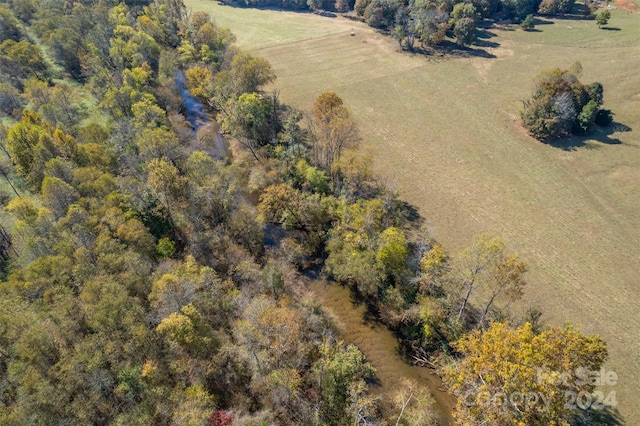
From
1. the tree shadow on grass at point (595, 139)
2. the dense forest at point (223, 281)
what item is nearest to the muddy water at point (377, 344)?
the dense forest at point (223, 281)

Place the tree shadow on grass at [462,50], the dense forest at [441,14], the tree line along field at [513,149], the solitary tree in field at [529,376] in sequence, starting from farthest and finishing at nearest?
the dense forest at [441,14], the tree shadow on grass at [462,50], the tree line along field at [513,149], the solitary tree in field at [529,376]

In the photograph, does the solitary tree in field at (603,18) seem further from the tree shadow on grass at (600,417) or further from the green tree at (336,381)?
the green tree at (336,381)

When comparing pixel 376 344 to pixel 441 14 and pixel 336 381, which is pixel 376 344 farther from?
pixel 441 14

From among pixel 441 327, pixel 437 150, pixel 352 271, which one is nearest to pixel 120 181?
pixel 352 271

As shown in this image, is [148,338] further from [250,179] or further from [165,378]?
[250,179]

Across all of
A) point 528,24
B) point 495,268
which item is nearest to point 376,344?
point 495,268

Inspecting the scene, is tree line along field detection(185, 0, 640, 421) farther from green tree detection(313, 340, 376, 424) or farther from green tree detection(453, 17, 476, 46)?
green tree detection(313, 340, 376, 424)
